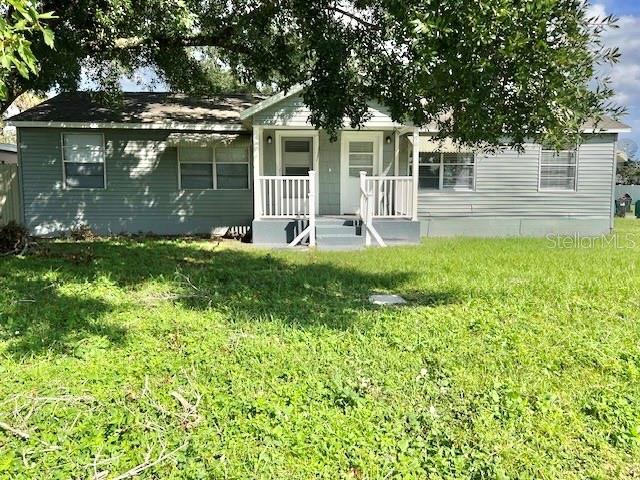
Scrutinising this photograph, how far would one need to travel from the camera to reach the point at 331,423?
2.79 m

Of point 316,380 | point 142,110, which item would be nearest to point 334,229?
point 142,110

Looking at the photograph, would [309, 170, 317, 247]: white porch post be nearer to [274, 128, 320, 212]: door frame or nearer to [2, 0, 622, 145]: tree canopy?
[274, 128, 320, 212]: door frame

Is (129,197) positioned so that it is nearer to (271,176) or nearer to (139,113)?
(139,113)

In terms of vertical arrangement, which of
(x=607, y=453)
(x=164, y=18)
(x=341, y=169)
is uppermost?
(x=164, y=18)

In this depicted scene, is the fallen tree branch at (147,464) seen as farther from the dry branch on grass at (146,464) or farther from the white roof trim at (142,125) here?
the white roof trim at (142,125)

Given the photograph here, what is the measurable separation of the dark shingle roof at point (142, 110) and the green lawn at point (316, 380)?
689cm

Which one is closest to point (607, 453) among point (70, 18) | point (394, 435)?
point (394, 435)

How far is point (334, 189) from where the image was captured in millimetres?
12180

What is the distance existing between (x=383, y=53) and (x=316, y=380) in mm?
4658

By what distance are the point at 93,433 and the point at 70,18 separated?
19.8 feet

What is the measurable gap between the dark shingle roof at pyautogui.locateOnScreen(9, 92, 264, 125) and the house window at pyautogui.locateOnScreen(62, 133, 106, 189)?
0.54 meters

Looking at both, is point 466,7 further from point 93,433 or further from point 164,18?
point 164,18

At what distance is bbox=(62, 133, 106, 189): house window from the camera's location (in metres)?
12.1

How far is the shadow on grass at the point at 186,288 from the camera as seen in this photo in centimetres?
427
